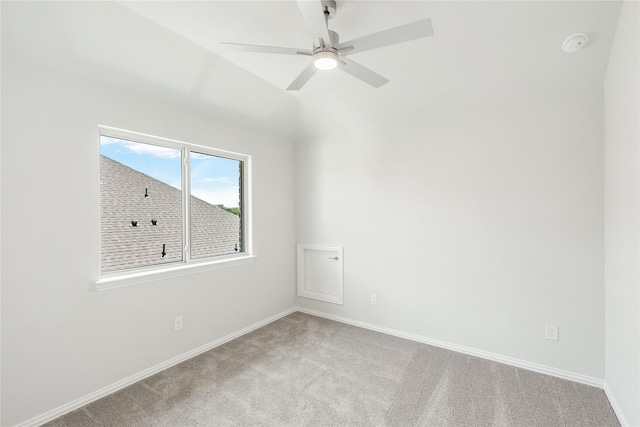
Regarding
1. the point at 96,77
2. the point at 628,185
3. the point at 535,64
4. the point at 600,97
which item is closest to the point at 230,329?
the point at 96,77

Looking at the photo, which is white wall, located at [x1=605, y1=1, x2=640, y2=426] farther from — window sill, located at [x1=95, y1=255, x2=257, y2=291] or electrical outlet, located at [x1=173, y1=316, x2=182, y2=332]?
electrical outlet, located at [x1=173, y1=316, x2=182, y2=332]

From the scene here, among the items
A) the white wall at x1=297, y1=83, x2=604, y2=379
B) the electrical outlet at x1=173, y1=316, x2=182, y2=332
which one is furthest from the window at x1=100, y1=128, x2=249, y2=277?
the white wall at x1=297, y1=83, x2=604, y2=379

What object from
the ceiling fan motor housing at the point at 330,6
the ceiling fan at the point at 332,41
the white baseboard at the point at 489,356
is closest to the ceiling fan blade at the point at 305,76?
the ceiling fan at the point at 332,41

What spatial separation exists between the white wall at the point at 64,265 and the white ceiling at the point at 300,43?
9.5 inches

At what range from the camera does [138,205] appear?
250 centimetres

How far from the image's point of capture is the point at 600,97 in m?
2.24

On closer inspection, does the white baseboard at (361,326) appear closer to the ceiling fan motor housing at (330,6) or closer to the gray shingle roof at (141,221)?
the gray shingle roof at (141,221)

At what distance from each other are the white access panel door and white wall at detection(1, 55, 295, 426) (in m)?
1.47

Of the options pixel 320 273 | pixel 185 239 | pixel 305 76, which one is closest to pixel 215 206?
pixel 185 239

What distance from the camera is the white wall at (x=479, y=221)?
231 centimetres

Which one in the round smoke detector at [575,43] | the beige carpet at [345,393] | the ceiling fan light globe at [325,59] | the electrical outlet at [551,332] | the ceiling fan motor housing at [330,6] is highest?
the ceiling fan motor housing at [330,6]

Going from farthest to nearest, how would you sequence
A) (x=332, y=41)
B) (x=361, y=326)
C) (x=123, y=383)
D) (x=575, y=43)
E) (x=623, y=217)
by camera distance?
(x=361, y=326) → (x=123, y=383) → (x=575, y=43) → (x=623, y=217) → (x=332, y=41)

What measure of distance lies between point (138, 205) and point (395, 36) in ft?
7.72

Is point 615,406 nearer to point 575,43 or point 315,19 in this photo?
point 575,43
